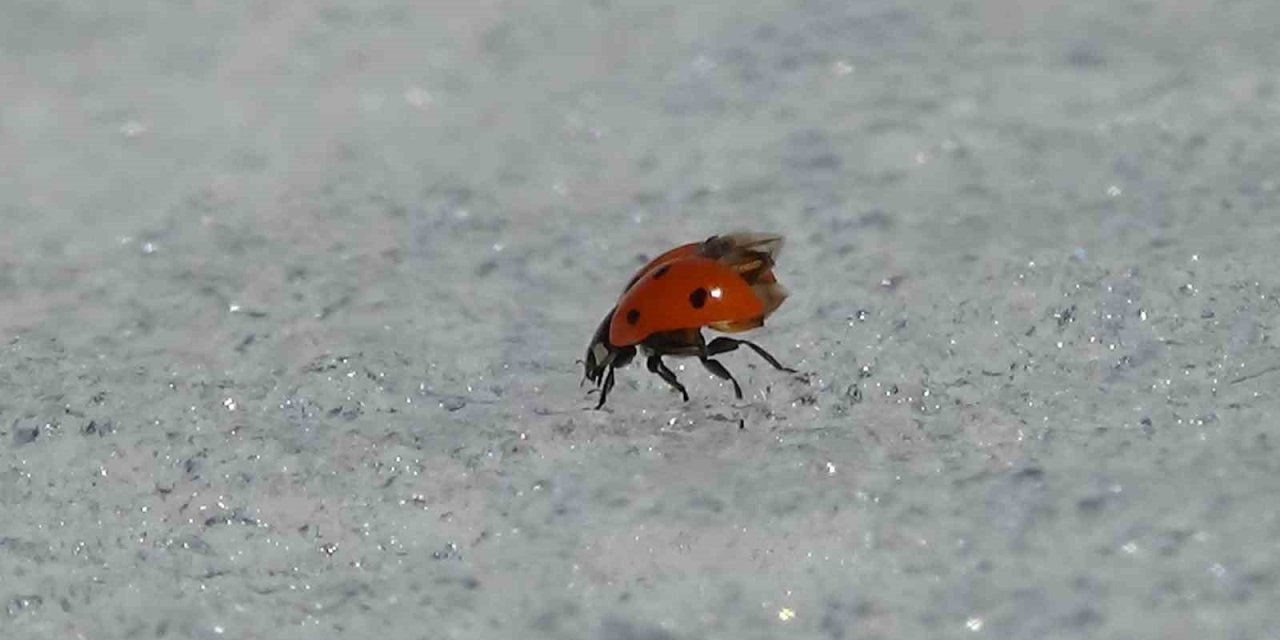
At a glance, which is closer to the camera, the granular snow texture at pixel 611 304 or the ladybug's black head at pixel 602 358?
the granular snow texture at pixel 611 304

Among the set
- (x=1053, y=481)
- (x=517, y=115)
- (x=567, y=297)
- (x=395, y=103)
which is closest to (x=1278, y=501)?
(x=1053, y=481)

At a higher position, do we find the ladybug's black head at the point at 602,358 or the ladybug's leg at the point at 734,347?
the ladybug's black head at the point at 602,358

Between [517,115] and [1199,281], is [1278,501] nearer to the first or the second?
[1199,281]

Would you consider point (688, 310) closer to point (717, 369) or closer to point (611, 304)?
point (717, 369)

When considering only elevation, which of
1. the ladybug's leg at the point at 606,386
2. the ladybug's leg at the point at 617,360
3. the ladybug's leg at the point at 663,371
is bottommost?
the ladybug's leg at the point at 663,371

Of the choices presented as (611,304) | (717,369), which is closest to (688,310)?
(717,369)

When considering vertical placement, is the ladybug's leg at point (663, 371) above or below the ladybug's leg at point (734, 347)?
below
